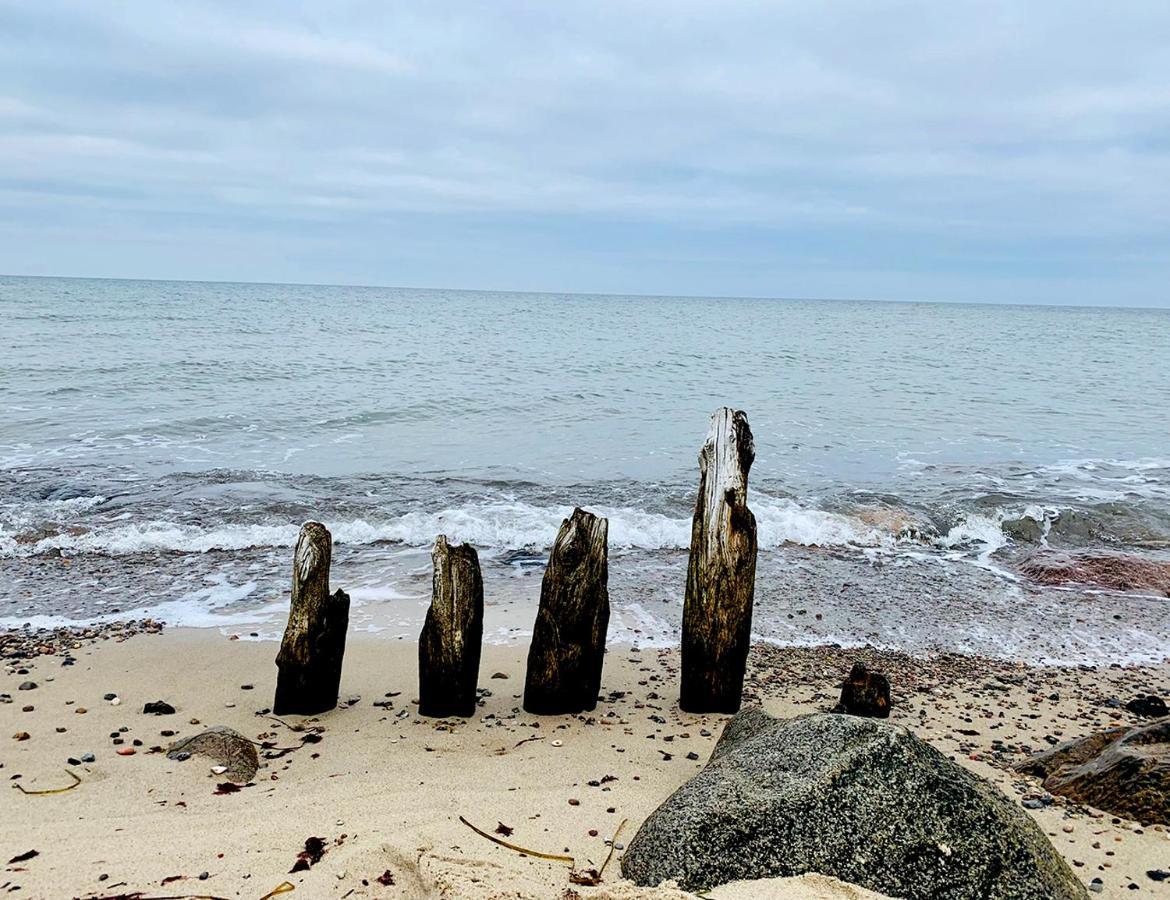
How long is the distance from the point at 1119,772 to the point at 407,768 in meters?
4.02

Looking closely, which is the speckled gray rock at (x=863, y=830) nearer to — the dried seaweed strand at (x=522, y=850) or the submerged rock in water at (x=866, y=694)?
the dried seaweed strand at (x=522, y=850)

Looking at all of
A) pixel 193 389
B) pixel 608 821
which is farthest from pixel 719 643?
pixel 193 389

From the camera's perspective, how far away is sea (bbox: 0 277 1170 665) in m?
9.93

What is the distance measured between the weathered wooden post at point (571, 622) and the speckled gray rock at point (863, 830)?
2.23m

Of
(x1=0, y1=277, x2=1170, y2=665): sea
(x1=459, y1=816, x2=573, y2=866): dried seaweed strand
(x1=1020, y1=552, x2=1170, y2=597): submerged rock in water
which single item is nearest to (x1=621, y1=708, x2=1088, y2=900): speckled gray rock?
(x1=459, y1=816, x2=573, y2=866): dried seaweed strand

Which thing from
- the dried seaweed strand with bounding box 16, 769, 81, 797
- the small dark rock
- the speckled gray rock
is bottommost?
the dried seaweed strand with bounding box 16, 769, 81, 797

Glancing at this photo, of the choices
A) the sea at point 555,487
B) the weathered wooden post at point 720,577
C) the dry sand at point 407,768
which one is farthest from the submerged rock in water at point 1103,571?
the weathered wooden post at point 720,577

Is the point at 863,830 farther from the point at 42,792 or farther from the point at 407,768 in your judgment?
the point at 42,792

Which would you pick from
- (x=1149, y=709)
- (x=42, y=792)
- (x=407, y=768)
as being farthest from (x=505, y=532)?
(x=1149, y=709)

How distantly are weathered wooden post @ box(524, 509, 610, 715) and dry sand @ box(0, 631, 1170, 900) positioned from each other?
0.19 metres

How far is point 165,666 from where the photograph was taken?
752cm

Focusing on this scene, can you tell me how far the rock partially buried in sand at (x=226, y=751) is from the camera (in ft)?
17.4

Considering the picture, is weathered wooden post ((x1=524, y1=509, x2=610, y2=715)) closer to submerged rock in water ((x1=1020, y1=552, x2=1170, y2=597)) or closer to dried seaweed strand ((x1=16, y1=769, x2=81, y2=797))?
dried seaweed strand ((x1=16, y1=769, x2=81, y2=797))

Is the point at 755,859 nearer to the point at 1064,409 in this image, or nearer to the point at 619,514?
the point at 619,514
